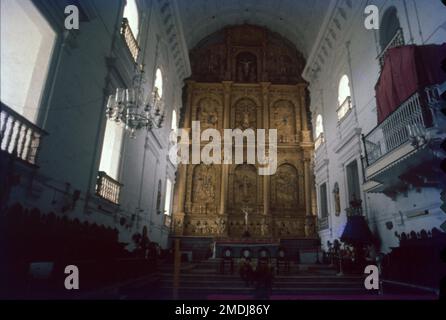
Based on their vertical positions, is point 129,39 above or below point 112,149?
above

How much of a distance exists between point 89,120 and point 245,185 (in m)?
10.4

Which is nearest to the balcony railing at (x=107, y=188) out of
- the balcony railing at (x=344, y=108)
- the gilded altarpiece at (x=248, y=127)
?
the gilded altarpiece at (x=248, y=127)

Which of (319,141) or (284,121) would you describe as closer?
(319,141)

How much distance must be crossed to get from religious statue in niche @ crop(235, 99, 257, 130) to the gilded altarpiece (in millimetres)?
57

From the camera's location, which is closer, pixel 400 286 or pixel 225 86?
pixel 400 286

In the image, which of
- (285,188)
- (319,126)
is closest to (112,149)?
(285,188)

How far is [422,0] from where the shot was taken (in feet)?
21.4

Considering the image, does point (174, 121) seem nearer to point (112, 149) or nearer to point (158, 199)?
point (158, 199)

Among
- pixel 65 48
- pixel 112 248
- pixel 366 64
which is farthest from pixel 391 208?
pixel 65 48

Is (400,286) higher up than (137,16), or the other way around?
(137,16)

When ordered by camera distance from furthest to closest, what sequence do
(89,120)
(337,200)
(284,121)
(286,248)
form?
(284,121), (286,248), (337,200), (89,120)

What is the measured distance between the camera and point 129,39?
27.7ft

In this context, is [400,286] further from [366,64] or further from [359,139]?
[366,64]
